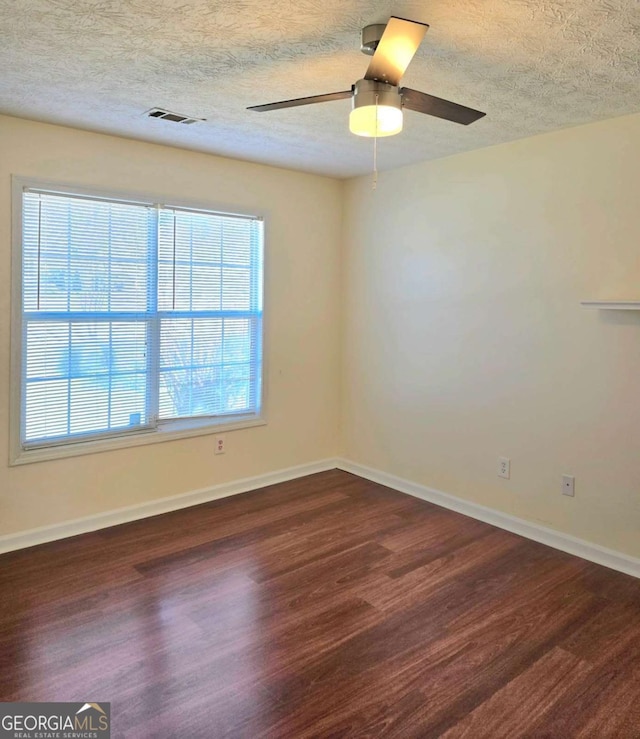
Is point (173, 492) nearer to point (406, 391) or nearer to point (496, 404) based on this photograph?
point (406, 391)

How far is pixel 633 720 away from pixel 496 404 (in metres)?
1.97

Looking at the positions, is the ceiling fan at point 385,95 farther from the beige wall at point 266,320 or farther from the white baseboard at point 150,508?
the white baseboard at point 150,508

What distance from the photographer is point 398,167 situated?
13.6ft

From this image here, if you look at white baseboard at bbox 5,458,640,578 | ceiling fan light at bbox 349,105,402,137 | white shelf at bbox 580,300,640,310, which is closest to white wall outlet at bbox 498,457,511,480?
white baseboard at bbox 5,458,640,578

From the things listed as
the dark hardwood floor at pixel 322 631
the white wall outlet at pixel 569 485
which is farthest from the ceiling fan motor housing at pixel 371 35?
the white wall outlet at pixel 569 485

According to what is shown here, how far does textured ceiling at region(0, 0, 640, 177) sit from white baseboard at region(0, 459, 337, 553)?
93.7 inches

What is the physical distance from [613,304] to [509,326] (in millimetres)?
Result: 728

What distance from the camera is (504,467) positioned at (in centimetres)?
362

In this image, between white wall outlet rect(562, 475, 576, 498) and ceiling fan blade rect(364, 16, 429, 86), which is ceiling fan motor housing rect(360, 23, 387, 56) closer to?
ceiling fan blade rect(364, 16, 429, 86)

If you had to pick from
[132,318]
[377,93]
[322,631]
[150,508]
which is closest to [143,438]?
[150,508]

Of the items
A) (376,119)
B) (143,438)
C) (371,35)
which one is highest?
(371,35)

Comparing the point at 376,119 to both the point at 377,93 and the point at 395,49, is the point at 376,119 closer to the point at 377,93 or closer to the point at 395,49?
the point at 377,93

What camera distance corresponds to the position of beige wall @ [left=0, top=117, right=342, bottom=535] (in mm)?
3162

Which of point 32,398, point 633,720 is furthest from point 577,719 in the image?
point 32,398
